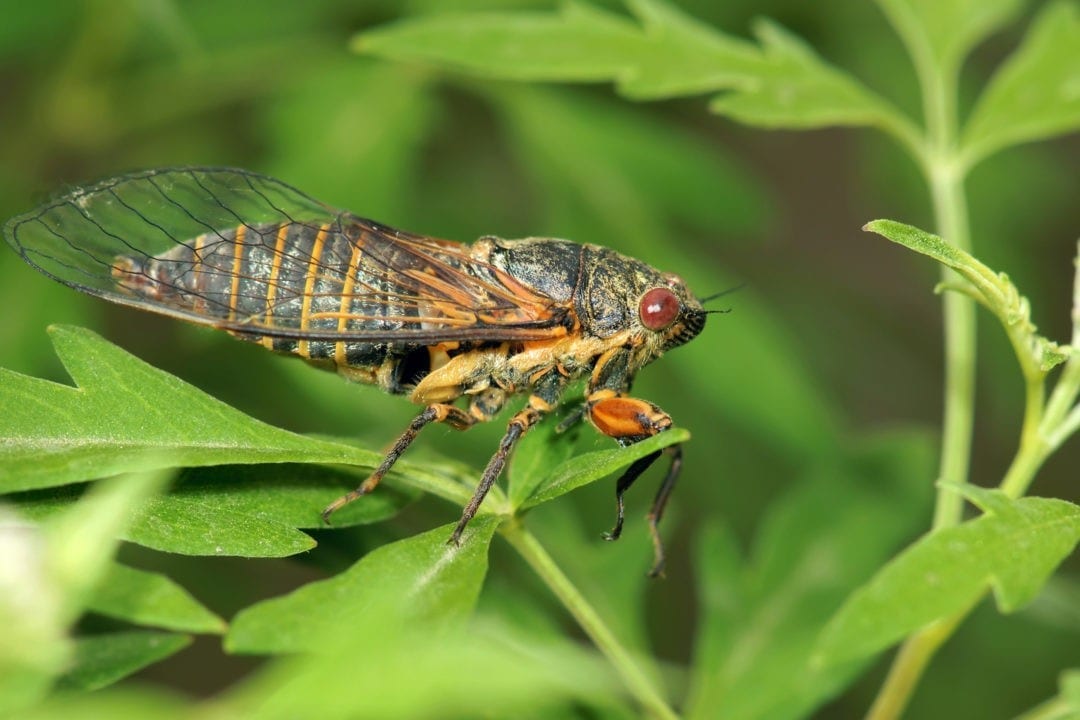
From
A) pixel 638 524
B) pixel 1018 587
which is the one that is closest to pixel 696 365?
pixel 638 524

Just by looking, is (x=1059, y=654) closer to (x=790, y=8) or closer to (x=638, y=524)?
(x=638, y=524)

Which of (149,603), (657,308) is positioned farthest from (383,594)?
(657,308)

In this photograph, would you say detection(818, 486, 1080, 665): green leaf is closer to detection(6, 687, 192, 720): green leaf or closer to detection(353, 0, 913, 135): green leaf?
detection(6, 687, 192, 720): green leaf

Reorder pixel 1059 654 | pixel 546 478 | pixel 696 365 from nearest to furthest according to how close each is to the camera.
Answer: pixel 546 478
pixel 696 365
pixel 1059 654

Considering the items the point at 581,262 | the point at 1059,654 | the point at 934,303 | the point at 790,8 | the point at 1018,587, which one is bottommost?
the point at 1059,654

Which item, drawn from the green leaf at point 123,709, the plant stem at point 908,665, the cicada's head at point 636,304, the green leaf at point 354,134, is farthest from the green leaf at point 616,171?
the green leaf at point 123,709

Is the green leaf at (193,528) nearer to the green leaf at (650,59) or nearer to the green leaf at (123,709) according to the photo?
the green leaf at (123,709)

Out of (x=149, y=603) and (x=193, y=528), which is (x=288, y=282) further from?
(x=149, y=603)

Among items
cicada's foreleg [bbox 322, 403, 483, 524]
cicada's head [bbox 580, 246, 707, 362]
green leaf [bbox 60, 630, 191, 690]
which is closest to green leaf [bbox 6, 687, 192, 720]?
green leaf [bbox 60, 630, 191, 690]
